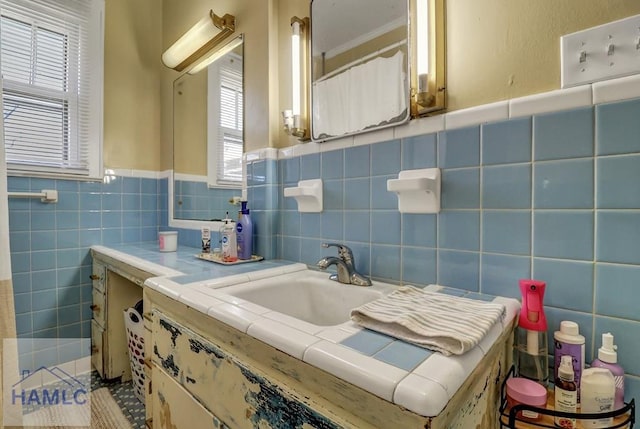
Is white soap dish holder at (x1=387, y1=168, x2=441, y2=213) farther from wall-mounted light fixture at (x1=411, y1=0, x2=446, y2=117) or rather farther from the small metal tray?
the small metal tray

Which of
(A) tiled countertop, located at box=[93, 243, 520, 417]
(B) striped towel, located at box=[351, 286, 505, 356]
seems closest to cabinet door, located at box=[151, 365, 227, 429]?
(A) tiled countertop, located at box=[93, 243, 520, 417]

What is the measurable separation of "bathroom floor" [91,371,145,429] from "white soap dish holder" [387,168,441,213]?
1525 mm

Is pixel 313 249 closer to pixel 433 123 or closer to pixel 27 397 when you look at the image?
pixel 433 123

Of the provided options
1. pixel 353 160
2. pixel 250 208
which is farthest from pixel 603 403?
pixel 250 208

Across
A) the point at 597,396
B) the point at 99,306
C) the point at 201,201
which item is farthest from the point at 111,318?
the point at 597,396

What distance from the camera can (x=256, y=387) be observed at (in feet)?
1.90

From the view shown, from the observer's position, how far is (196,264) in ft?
4.10

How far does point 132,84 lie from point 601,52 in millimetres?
2377

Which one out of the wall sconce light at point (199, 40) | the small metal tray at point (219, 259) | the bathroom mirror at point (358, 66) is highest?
the wall sconce light at point (199, 40)

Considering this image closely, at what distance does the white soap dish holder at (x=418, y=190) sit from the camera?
82 centimetres

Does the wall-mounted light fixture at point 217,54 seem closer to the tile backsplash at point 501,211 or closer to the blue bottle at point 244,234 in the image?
the tile backsplash at point 501,211

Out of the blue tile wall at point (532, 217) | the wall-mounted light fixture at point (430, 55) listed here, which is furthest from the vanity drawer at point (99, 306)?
the wall-mounted light fixture at point (430, 55)

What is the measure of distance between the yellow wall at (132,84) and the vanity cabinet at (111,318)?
0.73 metres

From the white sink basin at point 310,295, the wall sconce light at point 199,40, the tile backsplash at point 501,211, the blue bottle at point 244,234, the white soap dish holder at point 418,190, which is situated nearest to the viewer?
the tile backsplash at point 501,211
